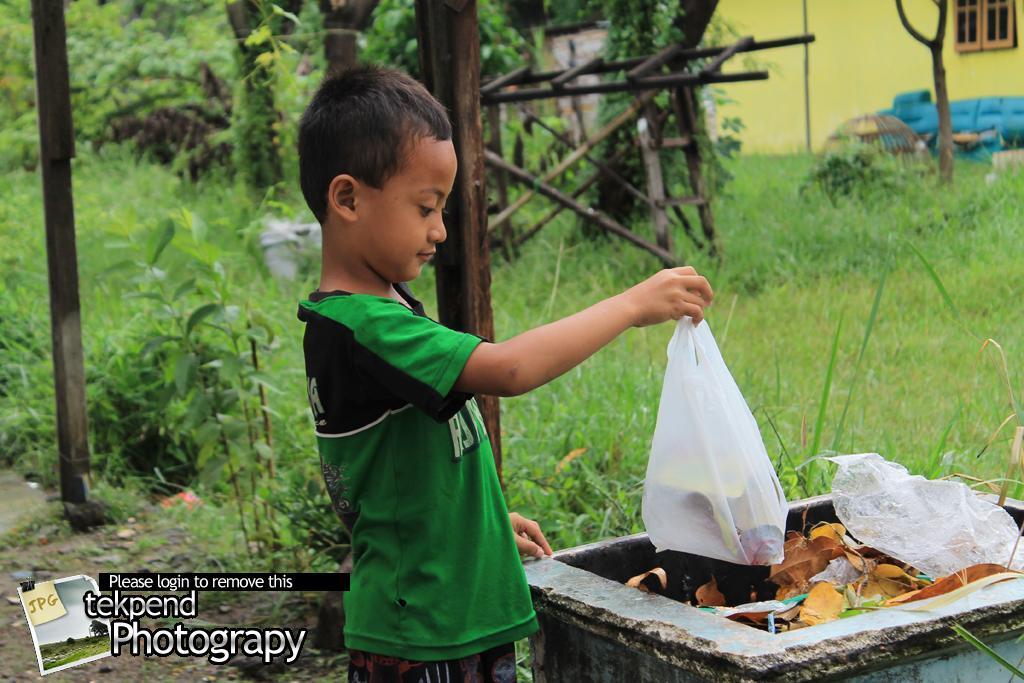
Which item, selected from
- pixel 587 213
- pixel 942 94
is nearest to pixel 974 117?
pixel 942 94

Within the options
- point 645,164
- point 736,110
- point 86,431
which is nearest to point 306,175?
point 86,431

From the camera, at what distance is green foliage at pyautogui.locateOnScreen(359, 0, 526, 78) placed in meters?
8.75

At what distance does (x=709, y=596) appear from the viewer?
7.50 ft

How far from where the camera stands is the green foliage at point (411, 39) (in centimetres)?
875

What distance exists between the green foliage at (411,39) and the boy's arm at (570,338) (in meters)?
7.13

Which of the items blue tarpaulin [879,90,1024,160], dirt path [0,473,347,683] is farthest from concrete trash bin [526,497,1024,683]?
blue tarpaulin [879,90,1024,160]

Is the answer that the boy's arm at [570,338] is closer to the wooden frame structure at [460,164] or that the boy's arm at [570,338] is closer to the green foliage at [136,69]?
the wooden frame structure at [460,164]

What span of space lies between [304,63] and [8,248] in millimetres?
7863

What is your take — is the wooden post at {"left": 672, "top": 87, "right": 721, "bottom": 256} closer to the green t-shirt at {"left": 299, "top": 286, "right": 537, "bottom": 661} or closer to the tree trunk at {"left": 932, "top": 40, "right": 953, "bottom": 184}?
the tree trunk at {"left": 932, "top": 40, "right": 953, "bottom": 184}

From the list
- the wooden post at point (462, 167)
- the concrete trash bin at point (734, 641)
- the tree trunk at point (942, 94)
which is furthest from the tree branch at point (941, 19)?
the concrete trash bin at point (734, 641)

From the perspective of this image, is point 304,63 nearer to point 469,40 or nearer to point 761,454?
point 469,40

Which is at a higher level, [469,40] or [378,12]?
[378,12]

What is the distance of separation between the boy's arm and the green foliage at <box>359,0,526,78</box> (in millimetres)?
7130

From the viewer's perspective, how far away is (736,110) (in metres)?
14.9
